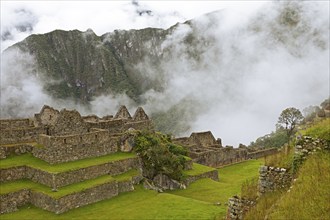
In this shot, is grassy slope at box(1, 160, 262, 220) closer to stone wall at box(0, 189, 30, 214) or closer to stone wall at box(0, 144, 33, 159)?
stone wall at box(0, 189, 30, 214)

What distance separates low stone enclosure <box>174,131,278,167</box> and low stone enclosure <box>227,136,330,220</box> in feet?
80.9

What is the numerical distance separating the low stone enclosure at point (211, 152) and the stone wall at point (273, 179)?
24669mm

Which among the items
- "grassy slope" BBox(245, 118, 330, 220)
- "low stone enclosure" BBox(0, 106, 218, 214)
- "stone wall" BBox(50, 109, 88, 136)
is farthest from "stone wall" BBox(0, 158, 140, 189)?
"grassy slope" BBox(245, 118, 330, 220)

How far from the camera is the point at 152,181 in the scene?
23859 millimetres

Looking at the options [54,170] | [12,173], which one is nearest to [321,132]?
[54,170]

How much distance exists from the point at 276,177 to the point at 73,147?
14.2 meters

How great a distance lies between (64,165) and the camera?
20922 millimetres

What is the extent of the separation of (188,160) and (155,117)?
12408 centimetres

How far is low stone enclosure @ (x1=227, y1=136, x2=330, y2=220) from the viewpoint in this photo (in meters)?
9.68

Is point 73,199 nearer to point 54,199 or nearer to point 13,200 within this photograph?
point 54,199

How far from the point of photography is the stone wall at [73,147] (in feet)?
69.4

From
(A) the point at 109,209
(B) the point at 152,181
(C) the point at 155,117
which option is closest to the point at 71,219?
(A) the point at 109,209

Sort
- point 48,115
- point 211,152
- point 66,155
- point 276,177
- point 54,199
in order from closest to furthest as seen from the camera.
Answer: point 276,177, point 54,199, point 66,155, point 48,115, point 211,152

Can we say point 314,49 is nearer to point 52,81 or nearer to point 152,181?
point 52,81
